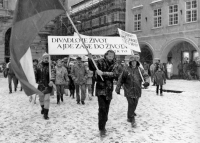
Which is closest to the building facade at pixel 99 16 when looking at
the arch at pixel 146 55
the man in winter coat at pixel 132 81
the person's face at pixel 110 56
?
the arch at pixel 146 55

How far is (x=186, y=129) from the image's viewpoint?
6156mm

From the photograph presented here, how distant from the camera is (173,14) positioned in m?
24.8

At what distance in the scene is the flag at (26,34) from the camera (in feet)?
14.7

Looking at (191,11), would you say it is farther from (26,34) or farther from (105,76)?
(26,34)

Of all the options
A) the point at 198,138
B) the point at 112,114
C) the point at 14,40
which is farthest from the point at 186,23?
the point at 14,40

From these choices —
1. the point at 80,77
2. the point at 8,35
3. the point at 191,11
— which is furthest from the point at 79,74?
the point at 8,35

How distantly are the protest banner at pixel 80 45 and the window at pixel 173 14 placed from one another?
1219 cm

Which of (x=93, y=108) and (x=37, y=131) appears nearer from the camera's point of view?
(x=37, y=131)

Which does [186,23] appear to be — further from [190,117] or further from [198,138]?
[198,138]

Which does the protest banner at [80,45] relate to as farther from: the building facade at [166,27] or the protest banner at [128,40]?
the building facade at [166,27]

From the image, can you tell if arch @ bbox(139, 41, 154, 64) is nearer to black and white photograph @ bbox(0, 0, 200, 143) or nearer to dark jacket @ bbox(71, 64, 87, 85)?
black and white photograph @ bbox(0, 0, 200, 143)

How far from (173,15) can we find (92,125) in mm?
20900

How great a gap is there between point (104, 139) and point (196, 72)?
19767mm

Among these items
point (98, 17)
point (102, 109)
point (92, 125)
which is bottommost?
point (92, 125)
